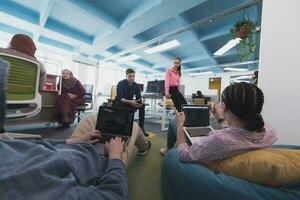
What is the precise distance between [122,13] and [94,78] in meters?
5.24

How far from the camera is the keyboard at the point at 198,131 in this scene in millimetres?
1381

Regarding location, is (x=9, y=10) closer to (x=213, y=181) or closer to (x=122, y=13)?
(x=122, y=13)


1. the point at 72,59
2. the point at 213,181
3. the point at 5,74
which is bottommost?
the point at 213,181

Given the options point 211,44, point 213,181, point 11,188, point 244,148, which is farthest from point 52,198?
point 211,44

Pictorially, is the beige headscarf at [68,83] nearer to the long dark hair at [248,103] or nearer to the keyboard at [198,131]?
the keyboard at [198,131]

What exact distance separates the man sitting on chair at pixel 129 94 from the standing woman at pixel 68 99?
1.04 metres

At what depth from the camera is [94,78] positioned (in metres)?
9.14

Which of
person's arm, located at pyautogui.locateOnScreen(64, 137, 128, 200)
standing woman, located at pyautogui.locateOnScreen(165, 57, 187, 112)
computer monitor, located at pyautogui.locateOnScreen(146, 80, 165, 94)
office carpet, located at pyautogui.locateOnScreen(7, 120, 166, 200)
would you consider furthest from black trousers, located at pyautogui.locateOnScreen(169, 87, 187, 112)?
person's arm, located at pyautogui.locateOnScreen(64, 137, 128, 200)

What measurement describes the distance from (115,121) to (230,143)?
0.72 m

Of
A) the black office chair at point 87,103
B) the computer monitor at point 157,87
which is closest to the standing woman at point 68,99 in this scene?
the black office chair at point 87,103

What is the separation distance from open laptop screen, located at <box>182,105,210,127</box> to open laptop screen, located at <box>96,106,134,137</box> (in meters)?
0.68

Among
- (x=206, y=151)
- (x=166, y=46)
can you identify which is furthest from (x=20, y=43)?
(x=166, y=46)

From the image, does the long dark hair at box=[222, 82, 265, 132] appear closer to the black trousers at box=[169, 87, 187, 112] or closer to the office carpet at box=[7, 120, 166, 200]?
the office carpet at box=[7, 120, 166, 200]

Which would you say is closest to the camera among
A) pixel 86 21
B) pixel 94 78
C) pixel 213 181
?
pixel 213 181
